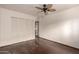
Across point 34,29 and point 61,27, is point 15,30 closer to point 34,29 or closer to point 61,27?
point 34,29

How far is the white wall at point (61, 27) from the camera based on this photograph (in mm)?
1774

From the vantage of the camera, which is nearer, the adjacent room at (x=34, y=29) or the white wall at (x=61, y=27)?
the adjacent room at (x=34, y=29)

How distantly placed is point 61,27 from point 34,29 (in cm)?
86

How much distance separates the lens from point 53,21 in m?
1.87

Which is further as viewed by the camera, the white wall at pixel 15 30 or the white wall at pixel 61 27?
the white wall at pixel 61 27

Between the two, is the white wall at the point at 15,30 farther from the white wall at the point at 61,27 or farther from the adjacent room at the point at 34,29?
the white wall at the point at 61,27

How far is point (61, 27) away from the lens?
79.2 inches

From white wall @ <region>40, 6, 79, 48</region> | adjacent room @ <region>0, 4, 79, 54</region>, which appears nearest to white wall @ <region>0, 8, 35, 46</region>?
adjacent room @ <region>0, 4, 79, 54</region>

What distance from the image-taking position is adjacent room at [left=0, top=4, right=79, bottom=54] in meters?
1.41

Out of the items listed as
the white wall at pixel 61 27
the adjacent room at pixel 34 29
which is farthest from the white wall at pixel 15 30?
the white wall at pixel 61 27

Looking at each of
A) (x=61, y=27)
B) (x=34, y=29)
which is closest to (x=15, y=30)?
(x=34, y=29)
